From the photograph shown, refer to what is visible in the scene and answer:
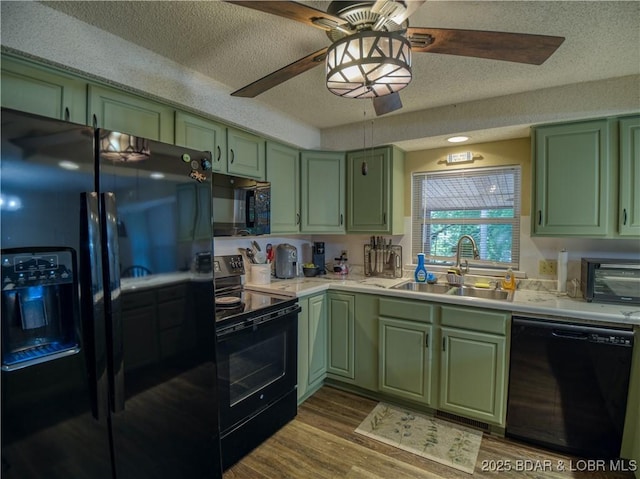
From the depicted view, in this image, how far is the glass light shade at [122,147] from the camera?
1.17 meters

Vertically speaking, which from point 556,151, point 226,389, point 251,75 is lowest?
point 226,389

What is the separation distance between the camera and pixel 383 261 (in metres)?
3.06

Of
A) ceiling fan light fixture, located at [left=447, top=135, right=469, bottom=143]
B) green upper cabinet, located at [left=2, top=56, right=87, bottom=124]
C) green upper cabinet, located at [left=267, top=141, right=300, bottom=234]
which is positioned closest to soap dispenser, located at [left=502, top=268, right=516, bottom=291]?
ceiling fan light fixture, located at [left=447, top=135, right=469, bottom=143]

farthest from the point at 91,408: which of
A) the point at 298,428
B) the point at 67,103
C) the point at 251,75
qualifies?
the point at 251,75

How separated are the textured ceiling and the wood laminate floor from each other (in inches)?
93.9

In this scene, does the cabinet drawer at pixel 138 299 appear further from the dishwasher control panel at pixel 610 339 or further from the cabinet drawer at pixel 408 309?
the dishwasher control panel at pixel 610 339

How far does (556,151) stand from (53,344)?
2920mm

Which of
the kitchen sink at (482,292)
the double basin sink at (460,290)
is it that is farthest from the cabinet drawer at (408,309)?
the kitchen sink at (482,292)

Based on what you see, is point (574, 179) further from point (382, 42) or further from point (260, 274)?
point (260, 274)

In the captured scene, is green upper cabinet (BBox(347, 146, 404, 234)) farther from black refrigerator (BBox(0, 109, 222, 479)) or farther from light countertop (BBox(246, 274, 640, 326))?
black refrigerator (BBox(0, 109, 222, 479))

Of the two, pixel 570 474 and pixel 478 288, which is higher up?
pixel 478 288

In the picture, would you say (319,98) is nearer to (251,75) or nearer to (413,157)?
(251,75)

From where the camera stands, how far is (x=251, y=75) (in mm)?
2047

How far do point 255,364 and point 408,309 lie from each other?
1164 millimetres
